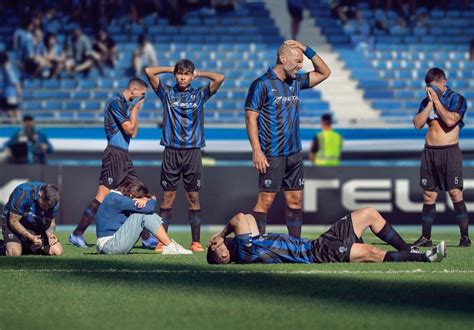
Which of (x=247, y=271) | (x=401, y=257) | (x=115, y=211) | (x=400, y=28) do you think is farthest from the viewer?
(x=400, y=28)

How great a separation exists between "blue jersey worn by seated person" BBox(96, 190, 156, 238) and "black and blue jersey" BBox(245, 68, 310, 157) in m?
1.36

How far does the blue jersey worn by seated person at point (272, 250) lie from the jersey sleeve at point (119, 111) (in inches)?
144

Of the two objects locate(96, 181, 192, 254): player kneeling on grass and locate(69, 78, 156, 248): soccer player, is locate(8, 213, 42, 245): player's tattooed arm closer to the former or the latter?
locate(96, 181, 192, 254): player kneeling on grass

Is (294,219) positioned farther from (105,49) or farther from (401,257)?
(105,49)

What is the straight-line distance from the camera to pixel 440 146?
13.4 m

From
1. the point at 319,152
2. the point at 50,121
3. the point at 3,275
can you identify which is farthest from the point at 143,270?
the point at 50,121

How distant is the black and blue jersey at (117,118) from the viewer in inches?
530

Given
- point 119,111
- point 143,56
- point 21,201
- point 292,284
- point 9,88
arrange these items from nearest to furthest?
point 292,284
point 21,201
point 119,111
point 9,88
point 143,56

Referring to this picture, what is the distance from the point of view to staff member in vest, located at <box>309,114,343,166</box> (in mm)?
20562

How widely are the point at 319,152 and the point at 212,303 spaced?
12.6 meters

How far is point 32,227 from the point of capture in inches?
465

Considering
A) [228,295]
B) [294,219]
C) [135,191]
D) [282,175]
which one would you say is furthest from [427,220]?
[228,295]

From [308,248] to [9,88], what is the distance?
15663 mm

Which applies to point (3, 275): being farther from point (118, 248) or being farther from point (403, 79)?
point (403, 79)
